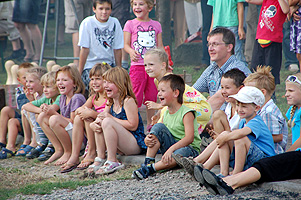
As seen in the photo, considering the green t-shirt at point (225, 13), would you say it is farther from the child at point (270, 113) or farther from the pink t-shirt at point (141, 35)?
the child at point (270, 113)

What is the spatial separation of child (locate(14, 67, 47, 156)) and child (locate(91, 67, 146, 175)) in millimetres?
1425

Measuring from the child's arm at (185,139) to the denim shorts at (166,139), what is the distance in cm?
4

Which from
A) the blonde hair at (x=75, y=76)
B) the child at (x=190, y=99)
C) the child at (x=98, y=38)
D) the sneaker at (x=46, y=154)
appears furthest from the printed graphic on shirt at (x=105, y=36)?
the sneaker at (x=46, y=154)

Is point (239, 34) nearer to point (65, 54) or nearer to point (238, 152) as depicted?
point (238, 152)

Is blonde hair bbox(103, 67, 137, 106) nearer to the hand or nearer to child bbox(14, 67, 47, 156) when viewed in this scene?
the hand

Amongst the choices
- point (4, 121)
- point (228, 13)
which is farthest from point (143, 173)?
point (228, 13)

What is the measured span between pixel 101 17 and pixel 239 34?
6.79ft

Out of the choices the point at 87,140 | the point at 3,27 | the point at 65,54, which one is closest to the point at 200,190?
the point at 87,140

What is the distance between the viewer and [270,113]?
13.8ft

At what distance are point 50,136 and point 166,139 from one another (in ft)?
6.24

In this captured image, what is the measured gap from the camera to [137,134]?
5188mm

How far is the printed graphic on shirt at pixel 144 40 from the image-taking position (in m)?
6.34

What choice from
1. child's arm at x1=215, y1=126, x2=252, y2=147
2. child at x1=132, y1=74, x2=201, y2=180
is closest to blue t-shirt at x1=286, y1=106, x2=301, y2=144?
child's arm at x1=215, y1=126, x2=252, y2=147

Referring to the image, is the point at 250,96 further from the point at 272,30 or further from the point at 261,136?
the point at 272,30
